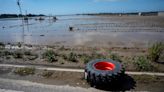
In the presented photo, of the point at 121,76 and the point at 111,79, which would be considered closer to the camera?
the point at 111,79

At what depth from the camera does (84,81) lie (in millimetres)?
6180

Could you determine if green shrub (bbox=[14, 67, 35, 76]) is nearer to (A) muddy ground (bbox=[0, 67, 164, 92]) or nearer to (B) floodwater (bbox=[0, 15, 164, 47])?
(A) muddy ground (bbox=[0, 67, 164, 92])

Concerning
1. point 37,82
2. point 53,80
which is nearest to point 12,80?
point 37,82

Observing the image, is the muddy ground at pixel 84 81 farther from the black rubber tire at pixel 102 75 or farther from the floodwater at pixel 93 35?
the floodwater at pixel 93 35

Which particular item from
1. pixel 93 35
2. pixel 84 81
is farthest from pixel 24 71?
pixel 93 35

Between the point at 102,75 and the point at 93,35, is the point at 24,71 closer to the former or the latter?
the point at 102,75

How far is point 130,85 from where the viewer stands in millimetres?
5797

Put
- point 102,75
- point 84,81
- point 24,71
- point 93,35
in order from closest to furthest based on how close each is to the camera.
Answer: point 102,75, point 84,81, point 24,71, point 93,35

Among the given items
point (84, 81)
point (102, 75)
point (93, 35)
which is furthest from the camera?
point (93, 35)

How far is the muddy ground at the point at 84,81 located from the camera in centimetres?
564

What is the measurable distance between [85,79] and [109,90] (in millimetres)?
1062

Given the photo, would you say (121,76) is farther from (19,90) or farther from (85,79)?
(19,90)

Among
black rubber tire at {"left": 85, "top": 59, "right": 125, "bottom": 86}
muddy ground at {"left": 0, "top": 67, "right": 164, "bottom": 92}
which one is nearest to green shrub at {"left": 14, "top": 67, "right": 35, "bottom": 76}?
muddy ground at {"left": 0, "top": 67, "right": 164, "bottom": 92}

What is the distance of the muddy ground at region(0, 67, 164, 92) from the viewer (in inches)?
222
